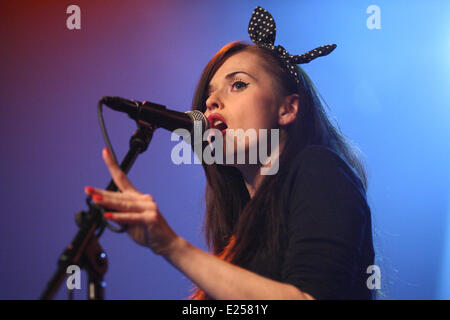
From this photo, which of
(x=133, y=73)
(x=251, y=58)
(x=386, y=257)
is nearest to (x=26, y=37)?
(x=133, y=73)

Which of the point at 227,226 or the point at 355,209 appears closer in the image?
the point at 355,209

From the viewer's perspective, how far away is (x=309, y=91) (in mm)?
1513

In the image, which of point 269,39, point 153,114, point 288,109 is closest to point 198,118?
point 153,114

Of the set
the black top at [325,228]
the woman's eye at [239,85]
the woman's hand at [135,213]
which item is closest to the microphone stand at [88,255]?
the woman's hand at [135,213]

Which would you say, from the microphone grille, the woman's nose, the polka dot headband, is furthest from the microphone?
the polka dot headband

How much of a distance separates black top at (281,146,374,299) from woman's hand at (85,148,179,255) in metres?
0.31

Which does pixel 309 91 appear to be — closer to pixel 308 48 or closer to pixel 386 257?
pixel 308 48

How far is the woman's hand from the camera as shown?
0.77 m

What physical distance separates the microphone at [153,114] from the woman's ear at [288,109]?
0.41 m

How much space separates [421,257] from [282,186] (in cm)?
122

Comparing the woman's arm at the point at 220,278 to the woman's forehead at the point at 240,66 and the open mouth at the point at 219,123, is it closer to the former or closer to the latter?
the open mouth at the point at 219,123

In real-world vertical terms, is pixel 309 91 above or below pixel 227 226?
above

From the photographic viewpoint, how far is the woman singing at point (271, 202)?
856 mm
